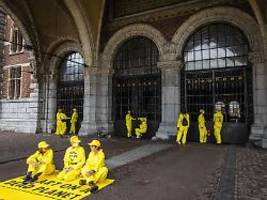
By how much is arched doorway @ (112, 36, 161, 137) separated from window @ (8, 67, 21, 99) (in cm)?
811

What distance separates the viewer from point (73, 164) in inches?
235

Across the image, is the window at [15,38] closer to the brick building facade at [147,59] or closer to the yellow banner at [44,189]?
the brick building facade at [147,59]

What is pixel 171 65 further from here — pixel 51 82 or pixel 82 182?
pixel 82 182

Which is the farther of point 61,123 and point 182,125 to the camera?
point 61,123

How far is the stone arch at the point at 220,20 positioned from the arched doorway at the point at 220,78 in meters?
0.44

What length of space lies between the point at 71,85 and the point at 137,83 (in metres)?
5.02

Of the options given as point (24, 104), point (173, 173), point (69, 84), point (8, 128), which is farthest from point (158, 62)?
point (8, 128)

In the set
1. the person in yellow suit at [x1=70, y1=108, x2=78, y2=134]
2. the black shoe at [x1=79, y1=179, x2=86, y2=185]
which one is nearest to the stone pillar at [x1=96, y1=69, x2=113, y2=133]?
the person in yellow suit at [x1=70, y1=108, x2=78, y2=134]

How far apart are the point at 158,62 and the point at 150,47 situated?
1471 millimetres

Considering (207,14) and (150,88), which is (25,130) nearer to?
(150,88)

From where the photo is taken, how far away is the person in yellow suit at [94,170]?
17.4 feet

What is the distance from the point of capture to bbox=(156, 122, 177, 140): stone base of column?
13.3 metres

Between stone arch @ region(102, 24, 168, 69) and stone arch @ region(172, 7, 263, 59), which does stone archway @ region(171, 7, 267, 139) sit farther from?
stone arch @ region(102, 24, 168, 69)

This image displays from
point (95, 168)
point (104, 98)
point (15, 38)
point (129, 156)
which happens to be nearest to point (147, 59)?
point (104, 98)
